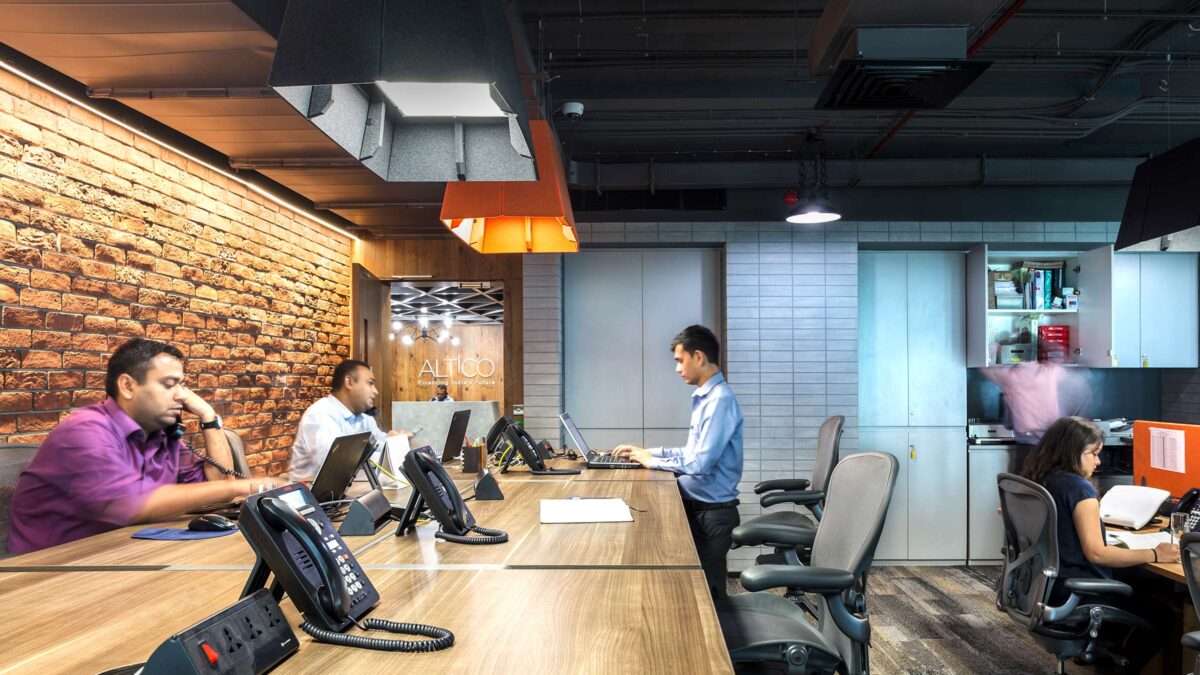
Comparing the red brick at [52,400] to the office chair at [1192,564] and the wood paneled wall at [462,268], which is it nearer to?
the wood paneled wall at [462,268]

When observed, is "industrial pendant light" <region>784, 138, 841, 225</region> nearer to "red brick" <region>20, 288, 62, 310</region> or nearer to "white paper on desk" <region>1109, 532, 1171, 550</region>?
"white paper on desk" <region>1109, 532, 1171, 550</region>

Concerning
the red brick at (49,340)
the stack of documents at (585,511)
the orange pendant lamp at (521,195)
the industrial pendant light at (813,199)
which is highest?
the industrial pendant light at (813,199)

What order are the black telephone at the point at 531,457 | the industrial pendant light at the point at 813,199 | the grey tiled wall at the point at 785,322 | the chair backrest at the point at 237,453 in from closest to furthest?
the chair backrest at the point at 237,453
the black telephone at the point at 531,457
the industrial pendant light at the point at 813,199
the grey tiled wall at the point at 785,322

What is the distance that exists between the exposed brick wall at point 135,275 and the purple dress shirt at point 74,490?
0.69 meters

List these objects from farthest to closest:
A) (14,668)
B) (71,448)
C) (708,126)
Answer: (708,126)
(71,448)
(14,668)

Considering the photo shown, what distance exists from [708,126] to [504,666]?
464 centimetres

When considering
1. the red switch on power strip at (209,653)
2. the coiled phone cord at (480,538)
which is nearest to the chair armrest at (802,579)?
the coiled phone cord at (480,538)

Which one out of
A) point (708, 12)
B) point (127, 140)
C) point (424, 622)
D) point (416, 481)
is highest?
point (708, 12)

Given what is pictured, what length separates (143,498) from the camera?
8.50 ft

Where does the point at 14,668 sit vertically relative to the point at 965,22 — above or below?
below

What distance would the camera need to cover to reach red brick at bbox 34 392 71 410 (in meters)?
3.27

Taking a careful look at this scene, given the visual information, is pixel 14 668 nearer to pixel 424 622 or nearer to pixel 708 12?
pixel 424 622

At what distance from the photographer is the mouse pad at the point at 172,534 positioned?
2.38 m

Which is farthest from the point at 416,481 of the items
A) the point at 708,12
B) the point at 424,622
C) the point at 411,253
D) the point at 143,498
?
the point at 411,253
